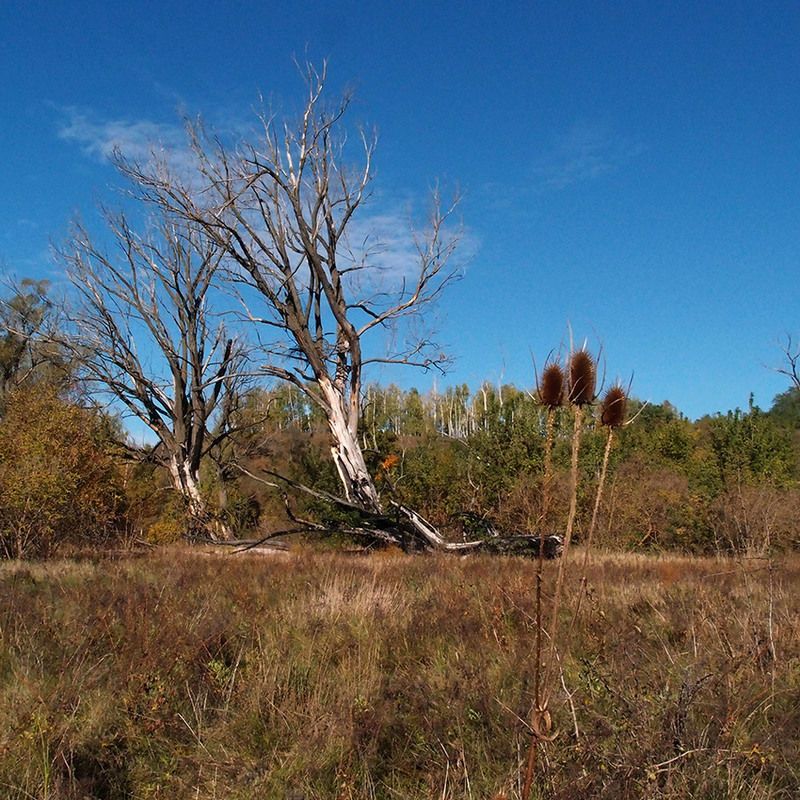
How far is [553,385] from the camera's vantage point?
100 inches

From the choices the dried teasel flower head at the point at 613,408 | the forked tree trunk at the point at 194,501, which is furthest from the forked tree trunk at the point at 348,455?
the dried teasel flower head at the point at 613,408

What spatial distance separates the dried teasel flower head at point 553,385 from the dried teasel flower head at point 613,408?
7.1 inches

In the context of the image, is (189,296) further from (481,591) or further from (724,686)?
(724,686)

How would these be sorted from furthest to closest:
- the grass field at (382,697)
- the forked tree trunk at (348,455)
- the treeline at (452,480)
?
1. the forked tree trunk at (348,455)
2. the treeline at (452,480)
3. the grass field at (382,697)

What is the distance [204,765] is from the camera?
346cm

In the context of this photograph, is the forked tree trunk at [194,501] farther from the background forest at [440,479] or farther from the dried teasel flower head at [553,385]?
the dried teasel flower head at [553,385]

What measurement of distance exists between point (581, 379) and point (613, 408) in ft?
0.60

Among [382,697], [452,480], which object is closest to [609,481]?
[452,480]

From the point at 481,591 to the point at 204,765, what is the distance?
15.1 feet

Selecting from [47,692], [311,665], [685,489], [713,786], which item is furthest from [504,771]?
[685,489]

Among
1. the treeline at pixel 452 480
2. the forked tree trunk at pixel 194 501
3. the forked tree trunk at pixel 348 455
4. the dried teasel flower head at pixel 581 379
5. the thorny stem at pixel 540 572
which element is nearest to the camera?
the thorny stem at pixel 540 572

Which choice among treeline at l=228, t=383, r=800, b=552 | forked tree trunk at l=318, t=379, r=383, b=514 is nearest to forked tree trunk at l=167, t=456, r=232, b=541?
treeline at l=228, t=383, r=800, b=552

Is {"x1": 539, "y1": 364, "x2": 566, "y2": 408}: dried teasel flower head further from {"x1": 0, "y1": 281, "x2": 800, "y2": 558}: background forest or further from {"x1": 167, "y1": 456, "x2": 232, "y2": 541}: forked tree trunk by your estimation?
{"x1": 167, "y1": 456, "x2": 232, "y2": 541}: forked tree trunk

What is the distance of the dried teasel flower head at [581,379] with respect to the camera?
2.51 metres
